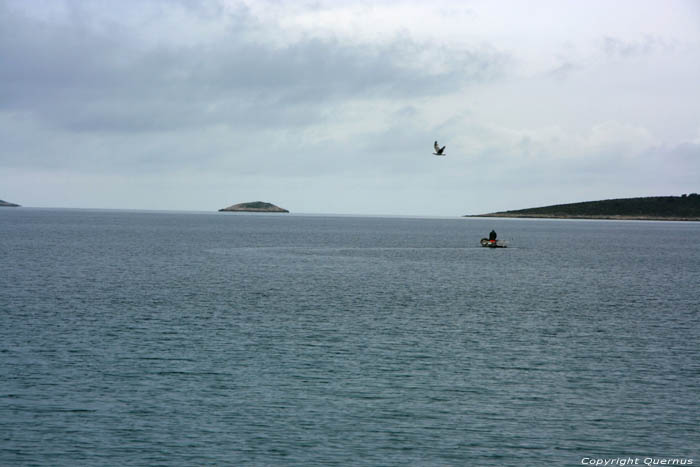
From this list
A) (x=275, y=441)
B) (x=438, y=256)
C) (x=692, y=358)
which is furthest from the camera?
(x=438, y=256)

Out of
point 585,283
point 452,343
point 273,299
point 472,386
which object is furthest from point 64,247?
point 472,386

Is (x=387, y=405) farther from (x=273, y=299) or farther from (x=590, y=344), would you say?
(x=273, y=299)

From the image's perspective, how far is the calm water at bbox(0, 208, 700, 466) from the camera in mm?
27641

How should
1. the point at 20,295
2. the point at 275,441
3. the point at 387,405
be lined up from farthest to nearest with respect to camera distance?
the point at 20,295
the point at 387,405
the point at 275,441

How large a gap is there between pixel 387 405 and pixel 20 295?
45756 millimetres

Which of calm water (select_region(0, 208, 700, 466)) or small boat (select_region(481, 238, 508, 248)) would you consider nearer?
calm water (select_region(0, 208, 700, 466))

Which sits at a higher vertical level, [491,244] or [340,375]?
[491,244]

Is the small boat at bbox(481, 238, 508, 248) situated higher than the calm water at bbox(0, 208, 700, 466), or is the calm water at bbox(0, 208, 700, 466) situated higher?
the small boat at bbox(481, 238, 508, 248)

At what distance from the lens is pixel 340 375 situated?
122 feet

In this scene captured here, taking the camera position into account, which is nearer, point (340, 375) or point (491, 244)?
point (340, 375)

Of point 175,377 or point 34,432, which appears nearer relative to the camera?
point 34,432

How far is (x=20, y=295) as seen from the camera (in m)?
65.2

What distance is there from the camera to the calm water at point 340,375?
90.7ft

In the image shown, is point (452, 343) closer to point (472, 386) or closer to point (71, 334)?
point (472, 386)
